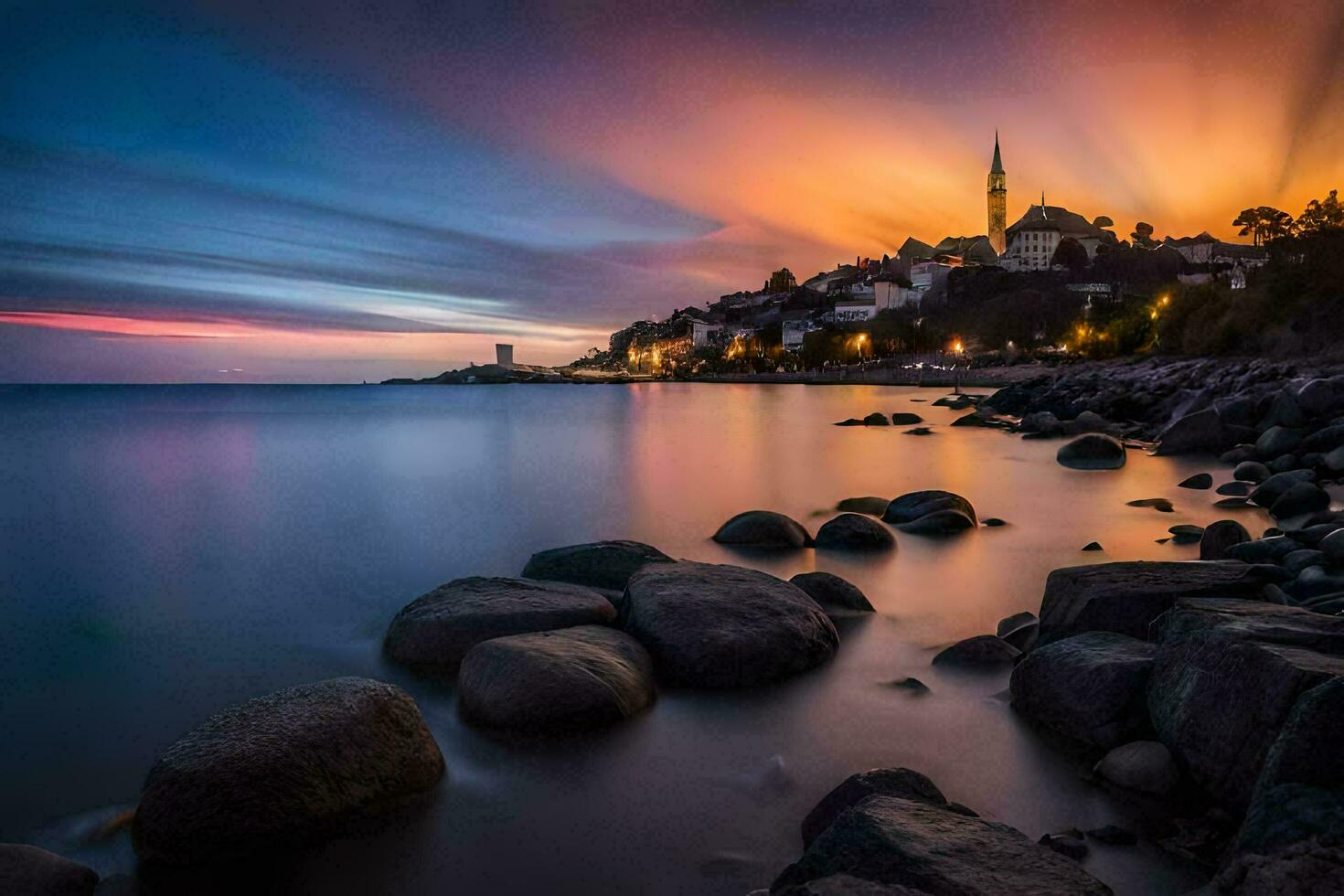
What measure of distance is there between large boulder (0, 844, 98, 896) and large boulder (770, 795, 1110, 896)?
11.2ft

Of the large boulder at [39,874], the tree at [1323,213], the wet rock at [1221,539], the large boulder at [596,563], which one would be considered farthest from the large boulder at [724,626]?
the tree at [1323,213]

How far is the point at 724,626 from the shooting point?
652 cm

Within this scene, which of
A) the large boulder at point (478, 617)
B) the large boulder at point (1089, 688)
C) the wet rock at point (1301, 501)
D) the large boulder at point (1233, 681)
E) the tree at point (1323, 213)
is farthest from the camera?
the tree at point (1323, 213)

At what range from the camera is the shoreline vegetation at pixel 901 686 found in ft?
10.5

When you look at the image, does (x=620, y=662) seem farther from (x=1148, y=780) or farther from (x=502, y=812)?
(x=1148, y=780)

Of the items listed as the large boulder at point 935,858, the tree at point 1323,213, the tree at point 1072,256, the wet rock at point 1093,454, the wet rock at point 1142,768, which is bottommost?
the wet rock at point 1093,454

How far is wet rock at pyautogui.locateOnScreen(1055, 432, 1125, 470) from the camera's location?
69.5 feet

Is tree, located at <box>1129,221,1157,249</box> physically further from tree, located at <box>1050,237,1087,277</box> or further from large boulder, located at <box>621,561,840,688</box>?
large boulder, located at <box>621,561,840,688</box>

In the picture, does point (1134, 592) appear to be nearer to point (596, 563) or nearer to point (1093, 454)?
point (596, 563)

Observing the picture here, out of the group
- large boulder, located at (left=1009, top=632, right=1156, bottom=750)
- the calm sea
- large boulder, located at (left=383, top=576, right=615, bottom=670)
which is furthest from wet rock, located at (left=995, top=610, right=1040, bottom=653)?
large boulder, located at (left=383, top=576, right=615, bottom=670)

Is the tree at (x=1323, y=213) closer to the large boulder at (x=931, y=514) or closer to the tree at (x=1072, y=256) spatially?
the large boulder at (x=931, y=514)

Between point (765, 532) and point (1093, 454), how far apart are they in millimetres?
14189

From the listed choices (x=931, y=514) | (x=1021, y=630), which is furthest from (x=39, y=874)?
(x=931, y=514)

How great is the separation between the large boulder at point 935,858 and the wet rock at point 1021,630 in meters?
3.63
